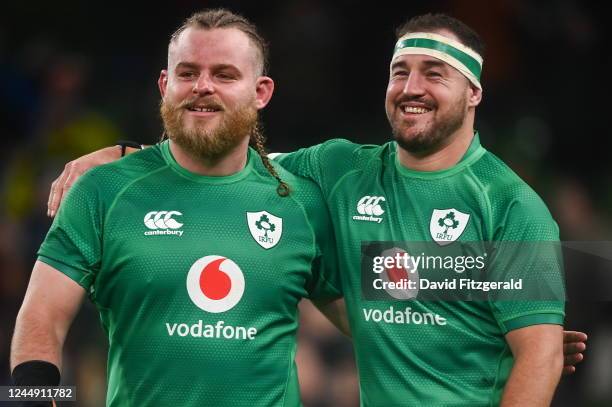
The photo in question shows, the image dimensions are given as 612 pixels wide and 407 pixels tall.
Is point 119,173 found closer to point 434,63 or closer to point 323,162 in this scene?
point 323,162

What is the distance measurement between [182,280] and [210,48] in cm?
95

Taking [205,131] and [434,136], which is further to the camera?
[434,136]

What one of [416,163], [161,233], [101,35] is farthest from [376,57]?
[161,233]

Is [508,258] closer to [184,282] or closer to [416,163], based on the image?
[416,163]

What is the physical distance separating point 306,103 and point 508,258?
5622 millimetres

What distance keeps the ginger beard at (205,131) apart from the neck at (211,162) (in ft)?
0.08

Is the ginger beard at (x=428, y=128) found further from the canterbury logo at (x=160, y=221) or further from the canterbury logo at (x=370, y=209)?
the canterbury logo at (x=160, y=221)

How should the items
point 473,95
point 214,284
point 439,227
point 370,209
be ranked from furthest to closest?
1. point 473,95
2. point 370,209
3. point 439,227
4. point 214,284

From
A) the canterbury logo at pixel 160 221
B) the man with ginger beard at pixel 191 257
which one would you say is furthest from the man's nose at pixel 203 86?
the canterbury logo at pixel 160 221

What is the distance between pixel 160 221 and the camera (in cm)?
474

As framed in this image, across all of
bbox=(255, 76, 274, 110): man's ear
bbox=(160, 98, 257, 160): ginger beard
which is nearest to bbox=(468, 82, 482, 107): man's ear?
bbox=(255, 76, 274, 110): man's ear

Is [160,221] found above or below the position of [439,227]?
below

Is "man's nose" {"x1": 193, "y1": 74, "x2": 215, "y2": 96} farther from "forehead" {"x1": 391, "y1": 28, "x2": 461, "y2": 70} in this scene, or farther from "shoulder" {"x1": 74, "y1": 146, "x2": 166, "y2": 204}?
"forehead" {"x1": 391, "y1": 28, "x2": 461, "y2": 70}

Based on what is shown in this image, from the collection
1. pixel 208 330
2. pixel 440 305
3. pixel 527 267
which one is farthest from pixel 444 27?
pixel 208 330
